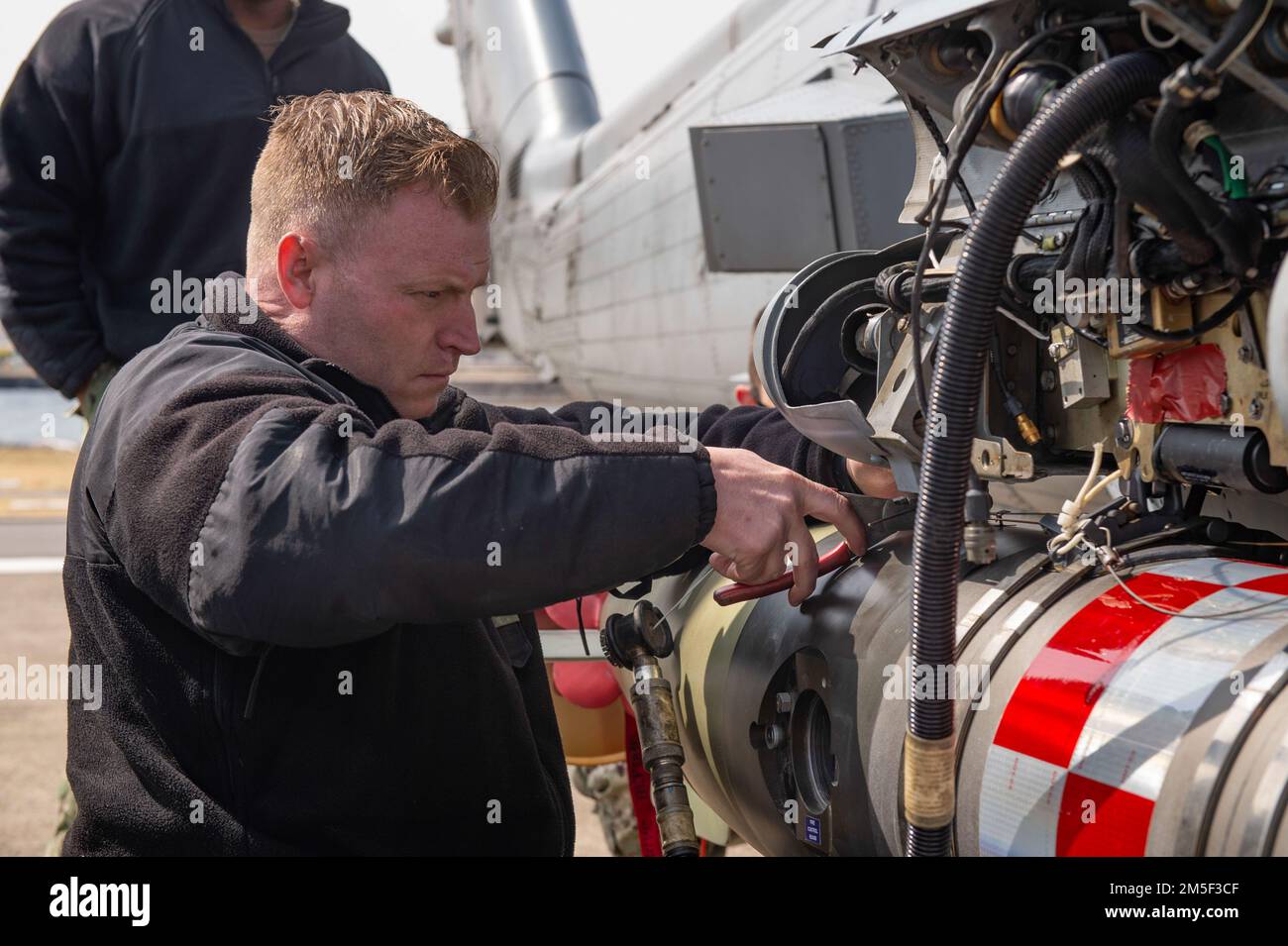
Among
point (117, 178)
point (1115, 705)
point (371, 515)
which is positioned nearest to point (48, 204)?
point (117, 178)

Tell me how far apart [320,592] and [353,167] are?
614 mm

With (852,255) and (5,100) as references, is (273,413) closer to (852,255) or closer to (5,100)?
(852,255)

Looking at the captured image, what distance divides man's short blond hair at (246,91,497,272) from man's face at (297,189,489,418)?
2 cm

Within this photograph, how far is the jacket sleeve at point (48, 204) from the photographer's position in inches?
129

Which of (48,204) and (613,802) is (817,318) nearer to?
(48,204)

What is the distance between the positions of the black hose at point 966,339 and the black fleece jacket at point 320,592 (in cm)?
27

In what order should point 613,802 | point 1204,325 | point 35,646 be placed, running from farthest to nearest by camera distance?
point 35,646 < point 613,802 < point 1204,325

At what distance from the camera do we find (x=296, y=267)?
1.71m

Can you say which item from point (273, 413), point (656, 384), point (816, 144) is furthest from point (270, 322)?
point (656, 384)

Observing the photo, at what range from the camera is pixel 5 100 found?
3.28 meters

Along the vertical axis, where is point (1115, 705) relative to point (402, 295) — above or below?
below

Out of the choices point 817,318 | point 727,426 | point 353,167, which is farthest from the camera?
point 727,426

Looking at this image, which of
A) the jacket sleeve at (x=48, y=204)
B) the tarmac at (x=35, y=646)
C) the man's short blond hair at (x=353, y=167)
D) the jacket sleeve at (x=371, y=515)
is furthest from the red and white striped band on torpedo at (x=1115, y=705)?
→ the tarmac at (x=35, y=646)
